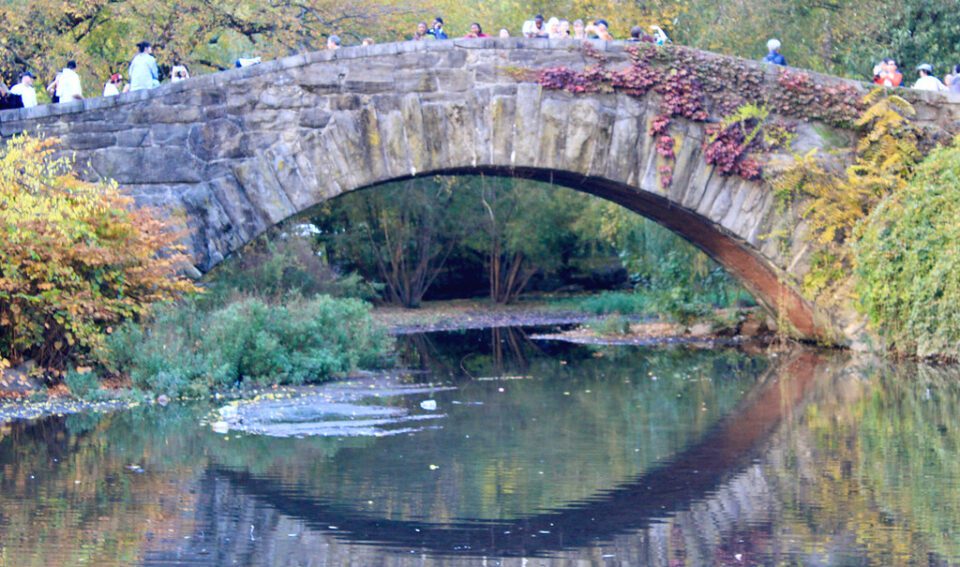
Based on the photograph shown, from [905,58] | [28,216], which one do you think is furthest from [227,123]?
[905,58]

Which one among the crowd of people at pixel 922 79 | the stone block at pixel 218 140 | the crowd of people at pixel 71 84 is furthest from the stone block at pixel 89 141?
the crowd of people at pixel 922 79

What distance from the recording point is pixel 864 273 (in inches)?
637

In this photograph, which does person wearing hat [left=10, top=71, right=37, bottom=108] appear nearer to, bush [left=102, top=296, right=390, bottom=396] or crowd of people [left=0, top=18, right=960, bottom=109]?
crowd of people [left=0, top=18, right=960, bottom=109]

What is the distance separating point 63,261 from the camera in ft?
41.1

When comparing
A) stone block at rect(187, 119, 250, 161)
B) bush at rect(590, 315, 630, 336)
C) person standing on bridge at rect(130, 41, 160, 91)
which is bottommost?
bush at rect(590, 315, 630, 336)

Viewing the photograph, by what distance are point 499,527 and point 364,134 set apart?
8.81 meters

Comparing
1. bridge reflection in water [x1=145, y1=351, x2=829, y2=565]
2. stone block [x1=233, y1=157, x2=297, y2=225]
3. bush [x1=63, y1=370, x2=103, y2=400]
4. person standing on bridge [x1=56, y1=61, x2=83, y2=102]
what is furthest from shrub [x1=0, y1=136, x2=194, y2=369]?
bridge reflection in water [x1=145, y1=351, x2=829, y2=565]

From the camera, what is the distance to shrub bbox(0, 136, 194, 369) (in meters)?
12.2

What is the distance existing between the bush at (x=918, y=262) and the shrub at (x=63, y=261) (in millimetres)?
7878

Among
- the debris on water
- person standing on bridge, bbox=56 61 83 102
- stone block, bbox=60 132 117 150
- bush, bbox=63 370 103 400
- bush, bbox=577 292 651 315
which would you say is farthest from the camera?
bush, bbox=577 292 651 315

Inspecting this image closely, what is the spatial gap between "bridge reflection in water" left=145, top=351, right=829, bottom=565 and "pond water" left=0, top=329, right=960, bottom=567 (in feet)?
0.06

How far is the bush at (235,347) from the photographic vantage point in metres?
12.7

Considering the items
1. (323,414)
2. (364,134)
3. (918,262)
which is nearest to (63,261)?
(323,414)

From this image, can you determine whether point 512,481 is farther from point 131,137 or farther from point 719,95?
point 719,95
